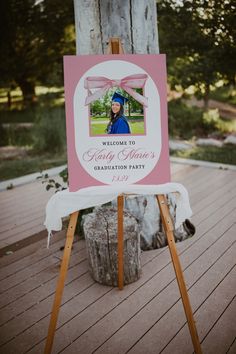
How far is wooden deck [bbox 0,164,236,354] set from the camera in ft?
6.12

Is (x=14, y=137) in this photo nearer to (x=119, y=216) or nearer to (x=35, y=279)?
(x=35, y=279)

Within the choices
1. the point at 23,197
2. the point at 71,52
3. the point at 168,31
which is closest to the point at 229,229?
the point at 23,197

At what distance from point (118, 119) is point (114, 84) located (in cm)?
17

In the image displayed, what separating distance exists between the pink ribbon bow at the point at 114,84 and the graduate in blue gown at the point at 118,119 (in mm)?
47

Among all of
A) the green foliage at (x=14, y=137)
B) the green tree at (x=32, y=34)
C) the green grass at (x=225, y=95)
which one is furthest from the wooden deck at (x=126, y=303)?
the green grass at (x=225, y=95)

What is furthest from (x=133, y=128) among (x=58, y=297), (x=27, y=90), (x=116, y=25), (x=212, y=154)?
(x=27, y=90)

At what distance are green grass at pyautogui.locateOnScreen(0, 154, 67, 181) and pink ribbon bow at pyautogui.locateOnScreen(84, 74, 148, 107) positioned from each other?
12.2 ft

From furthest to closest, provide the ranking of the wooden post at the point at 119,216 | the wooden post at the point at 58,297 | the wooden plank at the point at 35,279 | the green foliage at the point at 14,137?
1. the green foliage at the point at 14,137
2. the wooden plank at the point at 35,279
3. the wooden post at the point at 119,216
4. the wooden post at the point at 58,297

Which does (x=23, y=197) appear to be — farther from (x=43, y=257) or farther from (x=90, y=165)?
(x=90, y=165)

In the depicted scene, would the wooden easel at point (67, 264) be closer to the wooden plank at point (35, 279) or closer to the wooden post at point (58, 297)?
the wooden post at point (58, 297)

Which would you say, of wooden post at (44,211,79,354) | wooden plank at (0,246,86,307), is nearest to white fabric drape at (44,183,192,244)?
wooden post at (44,211,79,354)

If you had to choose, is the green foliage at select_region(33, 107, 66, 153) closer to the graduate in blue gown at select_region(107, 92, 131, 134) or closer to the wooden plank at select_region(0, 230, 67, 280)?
the wooden plank at select_region(0, 230, 67, 280)

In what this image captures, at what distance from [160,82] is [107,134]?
36 centimetres

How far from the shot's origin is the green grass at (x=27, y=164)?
5.42 m
